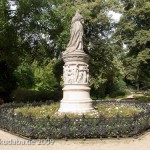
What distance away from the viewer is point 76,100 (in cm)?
1639

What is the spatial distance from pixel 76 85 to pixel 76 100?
2.95ft

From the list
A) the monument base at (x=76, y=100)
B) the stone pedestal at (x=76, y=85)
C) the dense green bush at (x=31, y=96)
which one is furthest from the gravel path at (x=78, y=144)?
the dense green bush at (x=31, y=96)

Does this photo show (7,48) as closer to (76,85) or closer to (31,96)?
(31,96)

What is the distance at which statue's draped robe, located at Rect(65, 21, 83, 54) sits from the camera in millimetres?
17375

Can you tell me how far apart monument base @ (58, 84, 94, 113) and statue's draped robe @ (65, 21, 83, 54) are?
225 cm

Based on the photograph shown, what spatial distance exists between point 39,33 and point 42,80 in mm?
21605

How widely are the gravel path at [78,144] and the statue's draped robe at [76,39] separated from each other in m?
6.45

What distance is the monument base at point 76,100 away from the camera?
53.5 ft

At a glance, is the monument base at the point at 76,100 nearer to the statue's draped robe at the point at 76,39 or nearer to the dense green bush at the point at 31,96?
the statue's draped robe at the point at 76,39

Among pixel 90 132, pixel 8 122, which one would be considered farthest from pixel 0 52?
pixel 90 132

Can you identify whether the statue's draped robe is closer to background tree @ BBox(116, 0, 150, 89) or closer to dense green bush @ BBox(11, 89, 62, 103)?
dense green bush @ BBox(11, 89, 62, 103)

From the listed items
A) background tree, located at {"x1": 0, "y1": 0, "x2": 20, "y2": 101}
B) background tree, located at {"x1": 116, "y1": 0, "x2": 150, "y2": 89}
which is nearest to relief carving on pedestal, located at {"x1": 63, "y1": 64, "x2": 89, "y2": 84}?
background tree, located at {"x1": 0, "y1": 0, "x2": 20, "y2": 101}

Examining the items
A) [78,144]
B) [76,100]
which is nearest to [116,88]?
[76,100]

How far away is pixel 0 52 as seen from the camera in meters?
25.5
